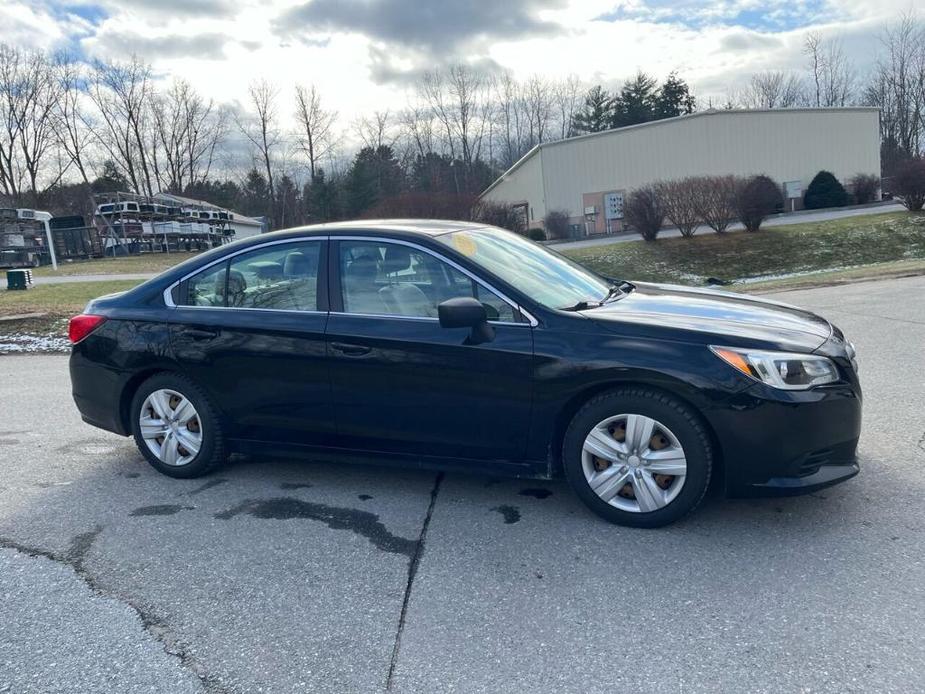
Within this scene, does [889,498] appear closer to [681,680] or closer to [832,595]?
[832,595]

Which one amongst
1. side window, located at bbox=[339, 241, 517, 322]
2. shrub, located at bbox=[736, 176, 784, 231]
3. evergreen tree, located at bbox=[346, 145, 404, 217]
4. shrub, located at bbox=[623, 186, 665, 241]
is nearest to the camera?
side window, located at bbox=[339, 241, 517, 322]

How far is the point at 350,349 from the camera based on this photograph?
4.17 meters

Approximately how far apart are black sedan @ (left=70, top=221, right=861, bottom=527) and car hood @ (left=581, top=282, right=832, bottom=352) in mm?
20

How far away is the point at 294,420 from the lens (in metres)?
4.40

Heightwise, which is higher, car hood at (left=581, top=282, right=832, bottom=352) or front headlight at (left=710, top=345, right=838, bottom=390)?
car hood at (left=581, top=282, right=832, bottom=352)

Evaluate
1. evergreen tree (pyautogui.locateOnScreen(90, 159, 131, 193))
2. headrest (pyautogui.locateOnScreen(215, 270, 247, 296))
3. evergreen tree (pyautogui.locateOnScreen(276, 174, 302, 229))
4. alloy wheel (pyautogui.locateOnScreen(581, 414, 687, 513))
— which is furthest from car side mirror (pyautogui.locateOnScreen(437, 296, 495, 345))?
evergreen tree (pyautogui.locateOnScreen(276, 174, 302, 229))

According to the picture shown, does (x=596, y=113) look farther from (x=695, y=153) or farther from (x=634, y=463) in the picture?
(x=634, y=463)

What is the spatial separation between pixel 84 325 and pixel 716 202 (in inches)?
947

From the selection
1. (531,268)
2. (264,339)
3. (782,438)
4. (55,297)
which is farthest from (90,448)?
(55,297)

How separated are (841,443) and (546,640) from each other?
188 centimetres

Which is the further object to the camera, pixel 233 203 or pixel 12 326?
pixel 233 203

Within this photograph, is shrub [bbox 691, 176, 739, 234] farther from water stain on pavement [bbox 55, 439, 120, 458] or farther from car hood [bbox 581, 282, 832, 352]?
water stain on pavement [bbox 55, 439, 120, 458]

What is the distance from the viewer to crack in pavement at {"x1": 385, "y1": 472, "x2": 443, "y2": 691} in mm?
2699

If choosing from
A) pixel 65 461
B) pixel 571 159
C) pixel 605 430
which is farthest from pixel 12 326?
pixel 571 159
